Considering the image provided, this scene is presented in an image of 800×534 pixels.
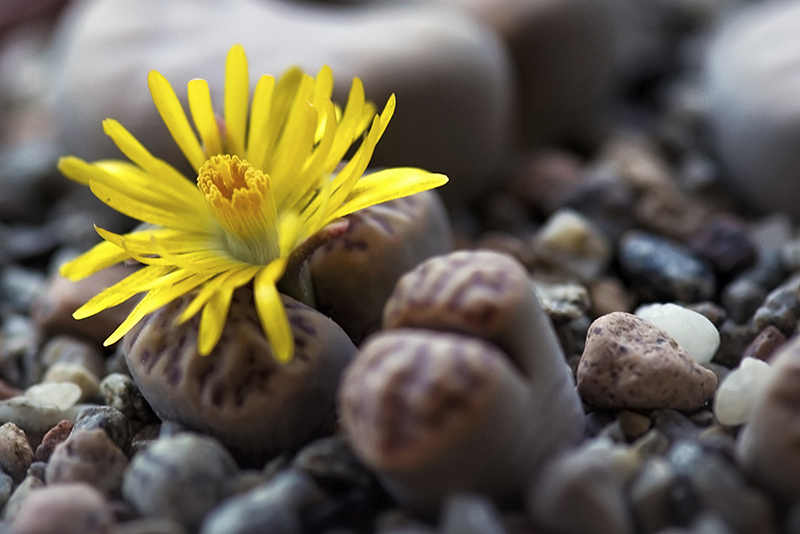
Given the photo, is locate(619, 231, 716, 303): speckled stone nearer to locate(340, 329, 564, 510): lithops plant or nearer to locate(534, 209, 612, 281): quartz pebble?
locate(534, 209, 612, 281): quartz pebble

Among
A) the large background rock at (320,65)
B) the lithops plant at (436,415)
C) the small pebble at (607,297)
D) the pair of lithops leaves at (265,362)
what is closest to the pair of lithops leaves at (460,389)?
the lithops plant at (436,415)

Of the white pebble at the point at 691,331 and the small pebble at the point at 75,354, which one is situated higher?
the small pebble at the point at 75,354

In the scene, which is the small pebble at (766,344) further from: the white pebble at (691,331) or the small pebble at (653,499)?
the small pebble at (653,499)

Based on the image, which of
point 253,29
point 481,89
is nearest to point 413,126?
point 481,89

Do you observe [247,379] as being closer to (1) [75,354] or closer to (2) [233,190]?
(2) [233,190]

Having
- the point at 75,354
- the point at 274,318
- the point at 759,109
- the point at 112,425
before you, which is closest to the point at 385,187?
the point at 274,318
